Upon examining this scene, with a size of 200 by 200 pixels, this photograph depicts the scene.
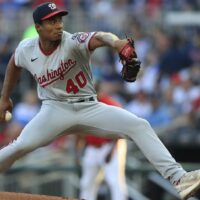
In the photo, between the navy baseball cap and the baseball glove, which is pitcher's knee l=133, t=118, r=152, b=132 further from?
the navy baseball cap

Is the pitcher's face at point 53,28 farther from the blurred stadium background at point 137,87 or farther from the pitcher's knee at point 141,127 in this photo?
the blurred stadium background at point 137,87

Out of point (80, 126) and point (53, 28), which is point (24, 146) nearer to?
point (80, 126)

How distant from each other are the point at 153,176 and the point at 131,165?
1.61ft

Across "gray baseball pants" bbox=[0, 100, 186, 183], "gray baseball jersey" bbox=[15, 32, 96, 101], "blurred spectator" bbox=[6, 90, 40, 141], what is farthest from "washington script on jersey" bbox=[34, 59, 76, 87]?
"blurred spectator" bbox=[6, 90, 40, 141]

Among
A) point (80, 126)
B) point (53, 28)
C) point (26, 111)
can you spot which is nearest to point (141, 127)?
point (80, 126)

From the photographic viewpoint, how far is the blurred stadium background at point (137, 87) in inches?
551

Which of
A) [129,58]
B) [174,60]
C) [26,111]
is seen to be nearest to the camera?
[129,58]

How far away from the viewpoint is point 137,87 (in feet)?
49.7

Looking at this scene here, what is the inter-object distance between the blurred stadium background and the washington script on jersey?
5.03 m

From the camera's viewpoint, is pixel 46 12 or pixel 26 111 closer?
pixel 46 12

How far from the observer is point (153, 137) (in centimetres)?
826

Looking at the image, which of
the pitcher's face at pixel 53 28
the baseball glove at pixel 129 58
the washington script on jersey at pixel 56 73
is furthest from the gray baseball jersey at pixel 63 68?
the baseball glove at pixel 129 58

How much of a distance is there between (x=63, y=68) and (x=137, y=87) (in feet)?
22.2

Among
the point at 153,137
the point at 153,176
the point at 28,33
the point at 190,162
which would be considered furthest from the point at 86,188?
the point at 153,137
